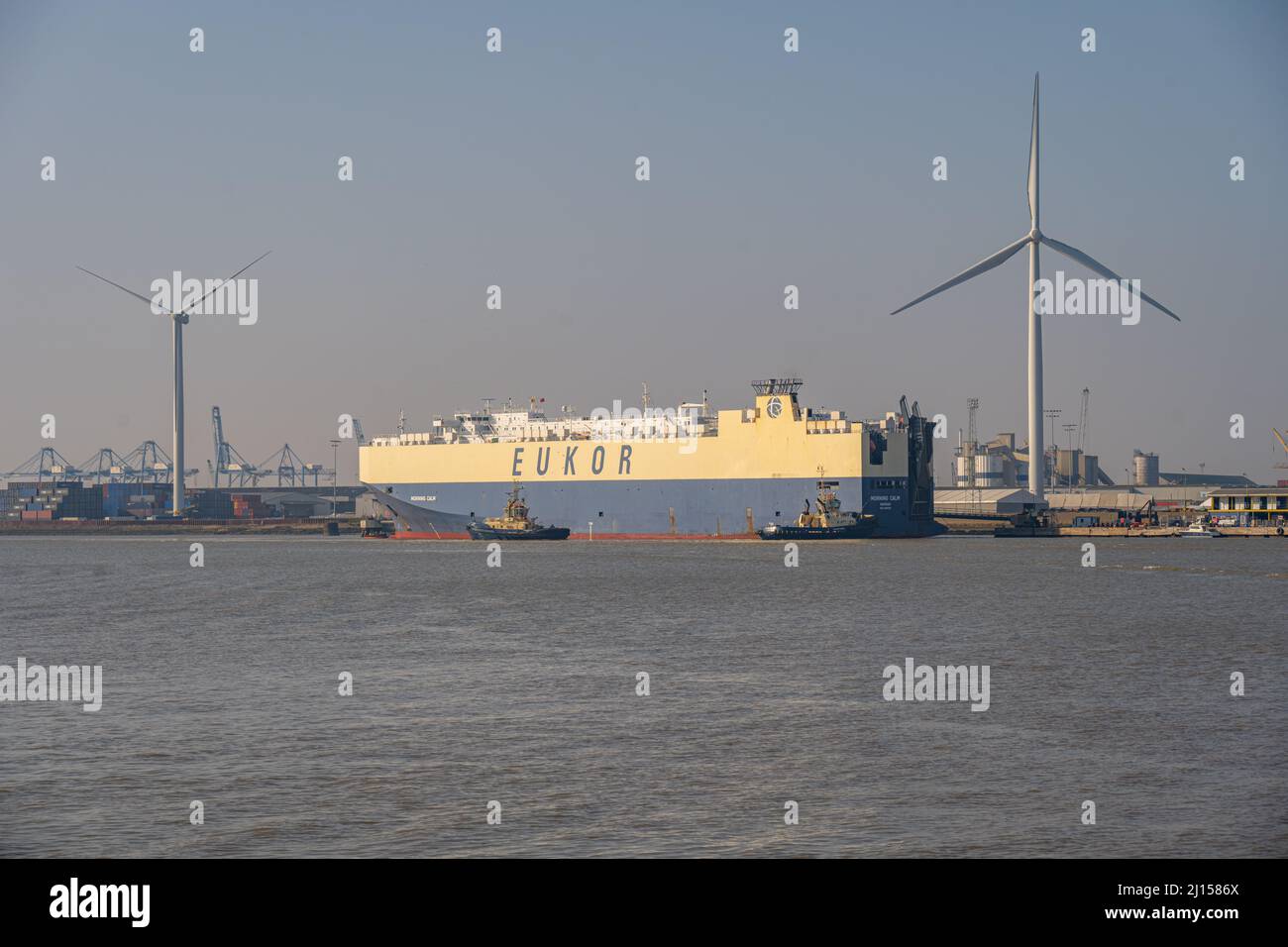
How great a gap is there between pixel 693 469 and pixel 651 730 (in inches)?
3080

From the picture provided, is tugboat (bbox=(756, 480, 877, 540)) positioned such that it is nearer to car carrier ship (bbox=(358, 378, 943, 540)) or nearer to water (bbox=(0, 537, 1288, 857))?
car carrier ship (bbox=(358, 378, 943, 540))

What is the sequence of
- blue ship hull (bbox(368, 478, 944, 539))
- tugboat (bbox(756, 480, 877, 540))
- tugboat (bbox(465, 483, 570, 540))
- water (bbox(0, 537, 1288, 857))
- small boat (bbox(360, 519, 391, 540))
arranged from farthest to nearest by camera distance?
small boat (bbox(360, 519, 391, 540)), tugboat (bbox(465, 483, 570, 540)), blue ship hull (bbox(368, 478, 944, 539)), tugboat (bbox(756, 480, 877, 540)), water (bbox(0, 537, 1288, 857))

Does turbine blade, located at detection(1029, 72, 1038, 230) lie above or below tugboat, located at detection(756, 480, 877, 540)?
above

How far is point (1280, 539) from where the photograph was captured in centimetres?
10544

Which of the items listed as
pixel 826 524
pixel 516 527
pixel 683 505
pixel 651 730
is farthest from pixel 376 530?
pixel 651 730

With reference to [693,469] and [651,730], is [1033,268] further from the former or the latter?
[651,730]

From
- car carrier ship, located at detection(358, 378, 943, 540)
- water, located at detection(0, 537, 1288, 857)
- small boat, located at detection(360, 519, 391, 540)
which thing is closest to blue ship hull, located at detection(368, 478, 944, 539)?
car carrier ship, located at detection(358, 378, 943, 540)

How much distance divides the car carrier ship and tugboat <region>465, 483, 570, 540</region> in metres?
1.33

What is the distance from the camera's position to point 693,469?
99.8 m

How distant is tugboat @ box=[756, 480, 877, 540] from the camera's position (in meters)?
94.4

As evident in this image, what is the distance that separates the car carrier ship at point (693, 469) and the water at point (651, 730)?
1835 inches
